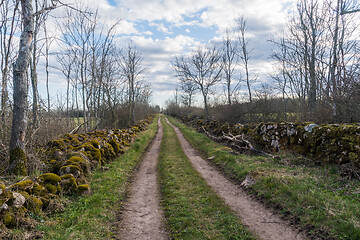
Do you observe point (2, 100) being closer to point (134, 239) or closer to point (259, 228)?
point (134, 239)

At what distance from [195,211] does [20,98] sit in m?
5.50

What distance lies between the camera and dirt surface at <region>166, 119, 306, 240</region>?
3.78m

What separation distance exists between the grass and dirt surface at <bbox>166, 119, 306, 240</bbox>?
1.00 ft

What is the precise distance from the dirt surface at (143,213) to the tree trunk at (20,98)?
309cm

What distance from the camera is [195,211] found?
4.73 m

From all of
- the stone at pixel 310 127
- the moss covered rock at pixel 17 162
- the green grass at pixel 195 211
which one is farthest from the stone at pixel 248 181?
the moss covered rock at pixel 17 162

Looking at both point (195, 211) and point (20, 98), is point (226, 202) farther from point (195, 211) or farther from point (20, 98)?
point (20, 98)

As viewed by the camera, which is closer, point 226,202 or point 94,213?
point 94,213

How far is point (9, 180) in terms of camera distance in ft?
16.0

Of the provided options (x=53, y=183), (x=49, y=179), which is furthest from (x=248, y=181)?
(x=49, y=179)

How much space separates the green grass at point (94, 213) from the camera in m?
3.87

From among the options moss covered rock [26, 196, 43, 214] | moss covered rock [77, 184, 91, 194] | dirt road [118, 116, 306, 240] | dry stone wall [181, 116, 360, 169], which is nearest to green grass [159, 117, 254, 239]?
dirt road [118, 116, 306, 240]

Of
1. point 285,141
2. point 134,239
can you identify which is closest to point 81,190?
point 134,239

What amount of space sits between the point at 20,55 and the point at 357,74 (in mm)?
11442
